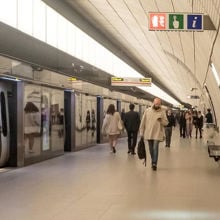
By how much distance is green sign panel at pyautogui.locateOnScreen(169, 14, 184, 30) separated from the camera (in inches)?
377

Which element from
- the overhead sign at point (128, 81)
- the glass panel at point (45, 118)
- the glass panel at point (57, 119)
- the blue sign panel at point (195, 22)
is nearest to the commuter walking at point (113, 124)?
the glass panel at point (57, 119)

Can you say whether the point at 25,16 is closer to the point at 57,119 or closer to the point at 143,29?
the point at 57,119

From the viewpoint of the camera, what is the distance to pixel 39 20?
11.7 metres

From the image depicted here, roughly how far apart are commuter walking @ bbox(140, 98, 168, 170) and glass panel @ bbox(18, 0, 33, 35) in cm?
342

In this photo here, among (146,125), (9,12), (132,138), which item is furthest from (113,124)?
(9,12)

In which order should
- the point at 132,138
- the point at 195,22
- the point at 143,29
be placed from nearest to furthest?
the point at 195,22
the point at 143,29
the point at 132,138

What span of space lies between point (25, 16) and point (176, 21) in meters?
3.55

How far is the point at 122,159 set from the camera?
13250 millimetres

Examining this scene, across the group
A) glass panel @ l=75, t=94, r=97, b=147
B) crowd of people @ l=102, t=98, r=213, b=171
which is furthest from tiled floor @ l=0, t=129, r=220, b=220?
glass panel @ l=75, t=94, r=97, b=147

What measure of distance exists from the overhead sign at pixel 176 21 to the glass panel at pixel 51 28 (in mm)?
3321

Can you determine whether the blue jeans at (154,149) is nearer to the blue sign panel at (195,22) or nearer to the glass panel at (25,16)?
the blue sign panel at (195,22)

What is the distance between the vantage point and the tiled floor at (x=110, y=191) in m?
5.96

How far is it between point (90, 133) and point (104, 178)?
981cm

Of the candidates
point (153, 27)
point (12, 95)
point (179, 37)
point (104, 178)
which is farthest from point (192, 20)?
point (179, 37)
